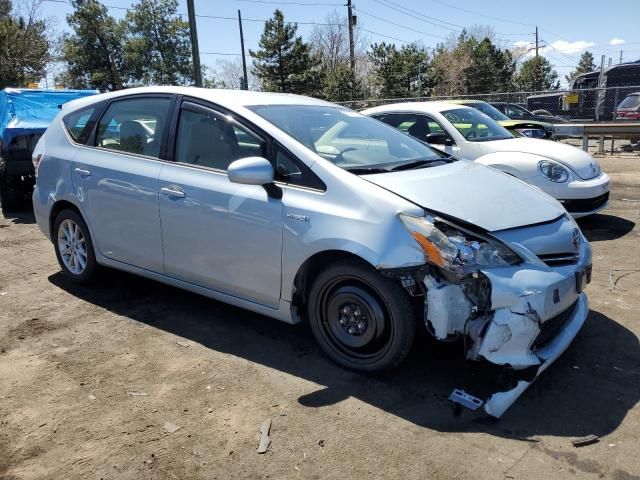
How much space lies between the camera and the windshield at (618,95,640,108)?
19.1 metres

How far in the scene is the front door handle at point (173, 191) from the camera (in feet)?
12.9

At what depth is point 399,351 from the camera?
3189 mm

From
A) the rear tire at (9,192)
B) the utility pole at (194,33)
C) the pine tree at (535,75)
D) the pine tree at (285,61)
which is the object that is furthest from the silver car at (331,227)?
the pine tree at (535,75)

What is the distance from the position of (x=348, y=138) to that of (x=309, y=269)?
1.11 metres

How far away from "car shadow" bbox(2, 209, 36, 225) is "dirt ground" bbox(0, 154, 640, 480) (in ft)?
13.8

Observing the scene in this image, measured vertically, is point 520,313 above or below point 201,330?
above

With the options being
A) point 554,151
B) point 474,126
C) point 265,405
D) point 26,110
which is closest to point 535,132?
point 474,126

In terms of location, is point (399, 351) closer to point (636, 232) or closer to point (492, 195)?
point (492, 195)

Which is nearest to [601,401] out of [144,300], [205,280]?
[205,280]

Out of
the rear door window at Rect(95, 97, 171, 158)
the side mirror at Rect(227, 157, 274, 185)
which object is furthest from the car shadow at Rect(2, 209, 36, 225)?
the side mirror at Rect(227, 157, 274, 185)

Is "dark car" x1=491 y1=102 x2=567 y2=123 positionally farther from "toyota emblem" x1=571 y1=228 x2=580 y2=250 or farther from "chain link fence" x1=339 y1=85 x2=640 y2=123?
"toyota emblem" x1=571 y1=228 x2=580 y2=250

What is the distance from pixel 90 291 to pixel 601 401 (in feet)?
13.7

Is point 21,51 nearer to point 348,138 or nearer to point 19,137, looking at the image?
point 19,137

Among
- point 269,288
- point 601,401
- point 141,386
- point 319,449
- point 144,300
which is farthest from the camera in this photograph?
point 144,300
